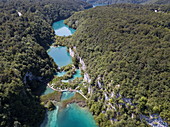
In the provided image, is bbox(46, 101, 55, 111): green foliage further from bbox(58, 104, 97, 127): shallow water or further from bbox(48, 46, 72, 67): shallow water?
bbox(48, 46, 72, 67): shallow water

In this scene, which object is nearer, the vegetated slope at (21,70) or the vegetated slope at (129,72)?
the vegetated slope at (129,72)

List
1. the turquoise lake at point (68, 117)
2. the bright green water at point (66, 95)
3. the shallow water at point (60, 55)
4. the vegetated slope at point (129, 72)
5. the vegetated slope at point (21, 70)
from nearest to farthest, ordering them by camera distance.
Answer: the vegetated slope at point (129, 72) < the vegetated slope at point (21, 70) < the turquoise lake at point (68, 117) < the bright green water at point (66, 95) < the shallow water at point (60, 55)

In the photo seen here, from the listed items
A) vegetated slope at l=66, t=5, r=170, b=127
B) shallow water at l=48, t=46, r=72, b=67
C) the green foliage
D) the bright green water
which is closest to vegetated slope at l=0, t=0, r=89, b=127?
the green foliage

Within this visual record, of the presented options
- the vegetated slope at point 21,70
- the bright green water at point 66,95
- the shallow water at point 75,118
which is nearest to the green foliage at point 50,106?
the vegetated slope at point 21,70

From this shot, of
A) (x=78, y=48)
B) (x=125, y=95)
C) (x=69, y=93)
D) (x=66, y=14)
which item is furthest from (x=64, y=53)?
(x=66, y=14)

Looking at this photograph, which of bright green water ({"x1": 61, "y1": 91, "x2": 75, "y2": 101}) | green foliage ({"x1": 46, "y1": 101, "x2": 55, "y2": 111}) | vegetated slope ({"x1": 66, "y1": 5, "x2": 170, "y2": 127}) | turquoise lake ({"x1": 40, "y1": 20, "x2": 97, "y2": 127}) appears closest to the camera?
vegetated slope ({"x1": 66, "y1": 5, "x2": 170, "y2": 127})

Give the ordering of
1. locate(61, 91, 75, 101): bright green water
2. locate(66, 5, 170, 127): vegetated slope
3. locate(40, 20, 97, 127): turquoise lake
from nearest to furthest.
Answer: locate(66, 5, 170, 127): vegetated slope < locate(40, 20, 97, 127): turquoise lake < locate(61, 91, 75, 101): bright green water

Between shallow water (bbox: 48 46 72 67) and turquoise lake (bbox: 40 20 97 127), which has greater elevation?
shallow water (bbox: 48 46 72 67)

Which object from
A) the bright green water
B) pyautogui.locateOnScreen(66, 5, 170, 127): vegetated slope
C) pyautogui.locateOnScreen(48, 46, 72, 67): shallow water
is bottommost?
the bright green water

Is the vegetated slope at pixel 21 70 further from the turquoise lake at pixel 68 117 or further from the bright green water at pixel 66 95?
the bright green water at pixel 66 95

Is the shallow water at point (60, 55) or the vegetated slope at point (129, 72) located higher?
the vegetated slope at point (129, 72)
